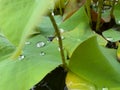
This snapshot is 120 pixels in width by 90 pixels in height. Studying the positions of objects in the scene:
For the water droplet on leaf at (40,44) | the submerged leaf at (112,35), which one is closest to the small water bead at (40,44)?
the water droplet on leaf at (40,44)

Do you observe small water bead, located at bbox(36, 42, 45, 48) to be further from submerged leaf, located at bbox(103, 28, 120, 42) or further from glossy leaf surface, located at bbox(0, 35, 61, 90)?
submerged leaf, located at bbox(103, 28, 120, 42)

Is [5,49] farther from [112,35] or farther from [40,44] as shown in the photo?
[112,35]

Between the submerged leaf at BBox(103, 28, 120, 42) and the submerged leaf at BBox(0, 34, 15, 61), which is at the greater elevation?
the submerged leaf at BBox(0, 34, 15, 61)

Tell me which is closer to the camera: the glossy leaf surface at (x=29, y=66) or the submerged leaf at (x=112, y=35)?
the glossy leaf surface at (x=29, y=66)

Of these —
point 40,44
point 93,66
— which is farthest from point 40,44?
point 93,66

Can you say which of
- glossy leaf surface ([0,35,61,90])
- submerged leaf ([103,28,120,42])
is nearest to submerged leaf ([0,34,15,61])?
glossy leaf surface ([0,35,61,90])

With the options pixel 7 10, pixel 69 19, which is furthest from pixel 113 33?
pixel 7 10

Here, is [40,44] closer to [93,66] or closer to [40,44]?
[40,44]

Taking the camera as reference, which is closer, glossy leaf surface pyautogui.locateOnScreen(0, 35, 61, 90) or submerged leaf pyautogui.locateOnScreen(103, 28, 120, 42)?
glossy leaf surface pyautogui.locateOnScreen(0, 35, 61, 90)

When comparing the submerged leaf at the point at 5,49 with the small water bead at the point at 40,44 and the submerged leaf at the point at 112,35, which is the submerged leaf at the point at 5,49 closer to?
the small water bead at the point at 40,44

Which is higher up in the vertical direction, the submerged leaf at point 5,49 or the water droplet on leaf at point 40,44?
the water droplet on leaf at point 40,44

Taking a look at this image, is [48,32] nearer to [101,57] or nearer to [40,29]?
[40,29]
